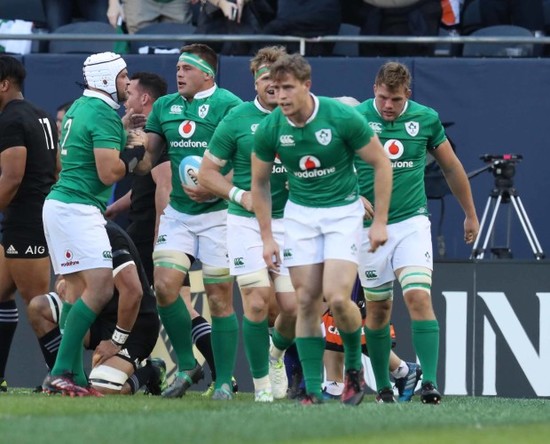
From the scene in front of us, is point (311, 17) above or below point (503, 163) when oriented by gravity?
above

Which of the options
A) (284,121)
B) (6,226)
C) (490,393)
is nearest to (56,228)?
(6,226)

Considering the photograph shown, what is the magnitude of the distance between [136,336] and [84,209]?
4.92 ft

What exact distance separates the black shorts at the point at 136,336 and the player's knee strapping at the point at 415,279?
2.20 metres

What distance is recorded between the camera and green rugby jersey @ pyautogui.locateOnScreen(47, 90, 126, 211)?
31.9 ft

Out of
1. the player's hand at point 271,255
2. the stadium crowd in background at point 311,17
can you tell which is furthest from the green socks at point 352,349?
the stadium crowd in background at point 311,17

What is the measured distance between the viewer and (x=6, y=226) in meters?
10.6

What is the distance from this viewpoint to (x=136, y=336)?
10.9m

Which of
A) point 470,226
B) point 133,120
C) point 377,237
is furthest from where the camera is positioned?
point 133,120

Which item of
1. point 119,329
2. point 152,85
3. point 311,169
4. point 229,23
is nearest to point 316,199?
point 311,169

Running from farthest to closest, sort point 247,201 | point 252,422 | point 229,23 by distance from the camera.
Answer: point 229,23 < point 247,201 < point 252,422

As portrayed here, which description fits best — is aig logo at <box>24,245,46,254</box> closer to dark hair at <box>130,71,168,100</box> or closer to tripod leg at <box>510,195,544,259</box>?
dark hair at <box>130,71,168,100</box>

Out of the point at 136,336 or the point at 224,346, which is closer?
the point at 224,346

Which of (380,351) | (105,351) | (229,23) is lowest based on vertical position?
(105,351)

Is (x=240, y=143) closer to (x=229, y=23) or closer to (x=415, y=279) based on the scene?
(x=415, y=279)
